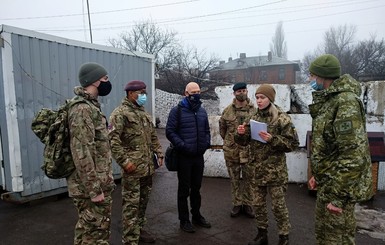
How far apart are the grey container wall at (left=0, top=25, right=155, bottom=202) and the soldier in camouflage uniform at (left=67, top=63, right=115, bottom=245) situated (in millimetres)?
2527

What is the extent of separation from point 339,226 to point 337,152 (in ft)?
2.01

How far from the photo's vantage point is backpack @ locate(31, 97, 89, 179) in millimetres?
2564

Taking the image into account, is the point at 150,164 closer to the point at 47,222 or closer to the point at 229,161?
the point at 229,161

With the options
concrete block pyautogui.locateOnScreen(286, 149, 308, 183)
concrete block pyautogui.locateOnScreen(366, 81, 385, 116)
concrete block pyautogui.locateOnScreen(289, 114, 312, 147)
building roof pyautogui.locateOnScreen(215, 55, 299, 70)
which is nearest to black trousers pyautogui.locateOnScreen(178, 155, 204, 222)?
concrete block pyautogui.locateOnScreen(286, 149, 308, 183)

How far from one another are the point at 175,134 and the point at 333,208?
6.93ft

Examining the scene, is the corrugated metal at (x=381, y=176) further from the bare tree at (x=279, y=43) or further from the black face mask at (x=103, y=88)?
the bare tree at (x=279, y=43)

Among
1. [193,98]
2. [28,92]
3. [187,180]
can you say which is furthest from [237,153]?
[28,92]

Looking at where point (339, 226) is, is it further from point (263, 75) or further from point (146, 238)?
point (263, 75)

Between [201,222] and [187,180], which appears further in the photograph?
[201,222]

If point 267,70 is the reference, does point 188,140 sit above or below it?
below

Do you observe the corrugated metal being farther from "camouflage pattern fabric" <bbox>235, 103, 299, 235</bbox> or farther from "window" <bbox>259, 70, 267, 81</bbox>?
"window" <bbox>259, 70, 267, 81</bbox>

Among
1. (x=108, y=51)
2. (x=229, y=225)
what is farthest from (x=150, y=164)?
(x=108, y=51)

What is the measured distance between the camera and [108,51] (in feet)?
20.0

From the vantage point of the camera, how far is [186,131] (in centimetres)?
401
